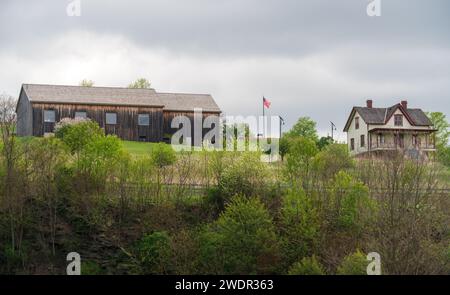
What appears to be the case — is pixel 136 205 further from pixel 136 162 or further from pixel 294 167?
pixel 294 167

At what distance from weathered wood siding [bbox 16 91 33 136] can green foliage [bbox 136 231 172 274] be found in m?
30.8

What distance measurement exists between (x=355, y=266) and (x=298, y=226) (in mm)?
6741

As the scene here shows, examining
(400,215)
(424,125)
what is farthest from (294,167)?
(424,125)

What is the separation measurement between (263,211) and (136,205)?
8.38 m

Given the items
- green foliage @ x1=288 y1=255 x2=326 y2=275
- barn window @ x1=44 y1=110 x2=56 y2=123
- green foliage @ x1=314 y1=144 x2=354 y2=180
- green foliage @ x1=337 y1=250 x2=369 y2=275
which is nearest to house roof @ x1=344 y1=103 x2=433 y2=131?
green foliage @ x1=314 y1=144 x2=354 y2=180

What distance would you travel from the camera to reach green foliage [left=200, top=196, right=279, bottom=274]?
30906 millimetres

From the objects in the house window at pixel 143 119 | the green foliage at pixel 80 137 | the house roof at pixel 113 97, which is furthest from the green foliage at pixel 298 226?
the house roof at pixel 113 97

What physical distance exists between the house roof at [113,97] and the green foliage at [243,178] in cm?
2500

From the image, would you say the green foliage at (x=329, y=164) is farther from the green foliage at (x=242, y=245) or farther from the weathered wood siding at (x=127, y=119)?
the weathered wood siding at (x=127, y=119)

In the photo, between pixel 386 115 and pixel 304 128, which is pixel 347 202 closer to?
pixel 386 115

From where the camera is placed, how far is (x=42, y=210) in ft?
125

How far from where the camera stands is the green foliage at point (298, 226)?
108ft
